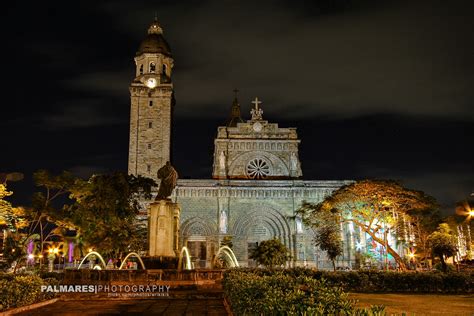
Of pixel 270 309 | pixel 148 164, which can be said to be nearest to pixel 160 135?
pixel 148 164

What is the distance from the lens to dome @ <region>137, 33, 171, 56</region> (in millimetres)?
51100

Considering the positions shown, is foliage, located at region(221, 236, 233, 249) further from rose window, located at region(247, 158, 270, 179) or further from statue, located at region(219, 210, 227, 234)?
rose window, located at region(247, 158, 270, 179)

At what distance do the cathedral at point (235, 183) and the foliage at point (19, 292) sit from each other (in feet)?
115

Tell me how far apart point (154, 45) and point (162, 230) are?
39389mm

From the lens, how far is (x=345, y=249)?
4706 centimetres

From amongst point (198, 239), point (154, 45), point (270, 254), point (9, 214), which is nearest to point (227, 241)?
point (198, 239)

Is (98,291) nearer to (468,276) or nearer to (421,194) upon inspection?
(468,276)

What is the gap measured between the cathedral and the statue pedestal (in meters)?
29.6

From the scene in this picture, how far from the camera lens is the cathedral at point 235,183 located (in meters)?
47.2

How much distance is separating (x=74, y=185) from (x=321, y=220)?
2035 cm

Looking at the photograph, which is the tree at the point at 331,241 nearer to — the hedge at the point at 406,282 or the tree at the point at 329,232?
the tree at the point at 329,232

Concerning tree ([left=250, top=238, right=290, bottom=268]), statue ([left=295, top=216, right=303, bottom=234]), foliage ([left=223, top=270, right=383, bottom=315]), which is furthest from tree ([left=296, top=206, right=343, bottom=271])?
foliage ([left=223, top=270, right=383, bottom=315])

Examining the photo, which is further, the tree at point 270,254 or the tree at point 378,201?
the tree at point 270,254

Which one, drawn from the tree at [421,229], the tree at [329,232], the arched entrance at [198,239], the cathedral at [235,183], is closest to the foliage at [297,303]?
the tree at [329,232]
